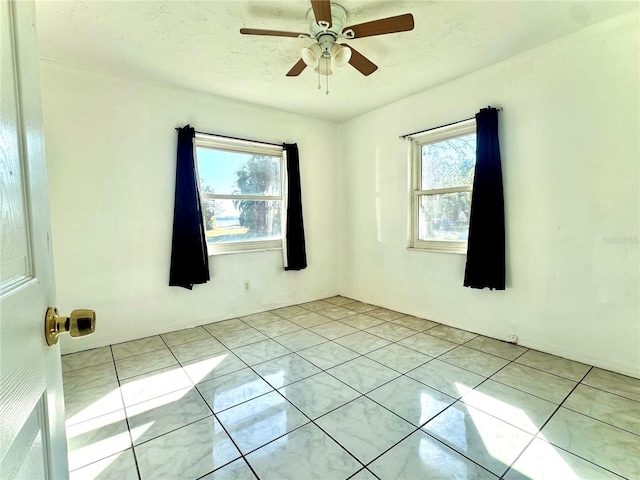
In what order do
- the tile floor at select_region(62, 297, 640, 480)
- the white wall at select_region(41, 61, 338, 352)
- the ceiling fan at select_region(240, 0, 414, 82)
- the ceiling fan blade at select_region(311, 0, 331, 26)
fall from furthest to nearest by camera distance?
the white wall at select_region(41, 61, 338, 352) → the ceiling fan at select_region(240, 0, 414, 82) → the ceiling fan blade at select_region(311, 0, 331, 26) → the tile floor at select_region(62, 297, 640, 480)

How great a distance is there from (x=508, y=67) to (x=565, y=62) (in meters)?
0.41

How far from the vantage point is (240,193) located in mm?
3568

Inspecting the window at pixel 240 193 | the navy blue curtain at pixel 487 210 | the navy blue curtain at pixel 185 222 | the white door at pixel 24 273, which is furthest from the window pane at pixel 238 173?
the white door at pixel 24 273

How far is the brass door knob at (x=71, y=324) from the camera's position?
631mm

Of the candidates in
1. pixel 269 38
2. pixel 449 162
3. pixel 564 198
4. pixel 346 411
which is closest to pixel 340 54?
pixel 269 38

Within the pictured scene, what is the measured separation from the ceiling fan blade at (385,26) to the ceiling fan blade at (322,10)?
0.65ft

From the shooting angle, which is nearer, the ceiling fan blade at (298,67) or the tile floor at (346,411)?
the tile floor at (346,411)

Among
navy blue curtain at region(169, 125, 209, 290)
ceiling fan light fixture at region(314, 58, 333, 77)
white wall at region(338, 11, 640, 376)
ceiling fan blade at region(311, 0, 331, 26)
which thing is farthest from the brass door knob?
white wall at region(338, 11, 640, 376)

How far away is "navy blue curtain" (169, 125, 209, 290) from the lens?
3025 millimetres

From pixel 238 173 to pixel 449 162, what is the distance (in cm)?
233

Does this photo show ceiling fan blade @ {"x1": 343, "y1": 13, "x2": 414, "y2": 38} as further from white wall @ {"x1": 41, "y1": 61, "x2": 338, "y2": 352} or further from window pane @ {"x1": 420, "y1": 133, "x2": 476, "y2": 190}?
white wall @ {"x1": 41, "y1": 61, "x2": 338, "y2": 352}

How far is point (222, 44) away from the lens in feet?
7.57

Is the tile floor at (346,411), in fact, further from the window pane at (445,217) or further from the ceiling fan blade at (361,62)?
the ceiling fan blade at (361,62)

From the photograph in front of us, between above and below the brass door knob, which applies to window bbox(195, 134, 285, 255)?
above
